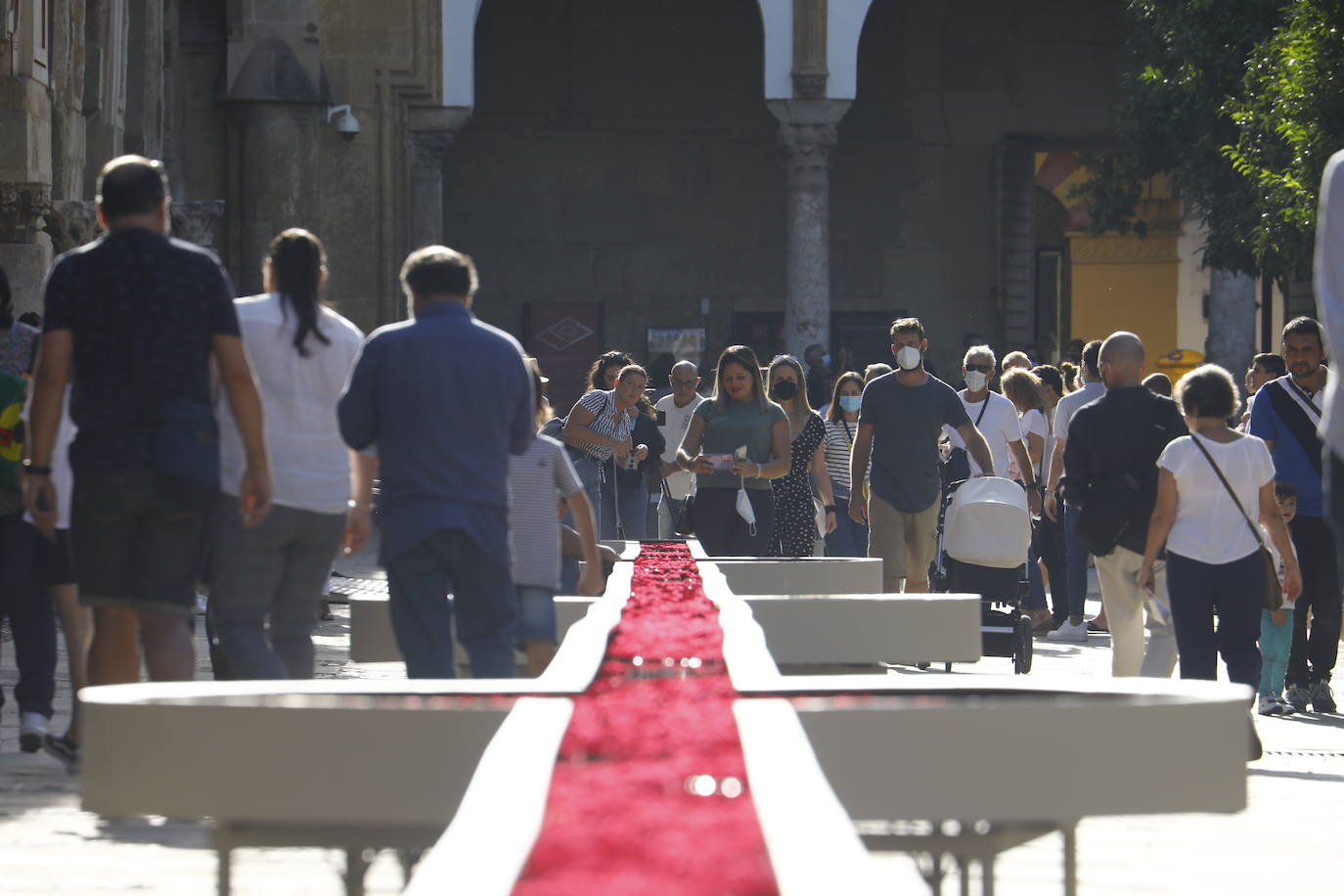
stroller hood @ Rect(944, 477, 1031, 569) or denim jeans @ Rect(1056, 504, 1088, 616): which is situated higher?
stroller hood @ Rect(944, 477, 1031, 569)

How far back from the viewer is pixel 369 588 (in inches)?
601

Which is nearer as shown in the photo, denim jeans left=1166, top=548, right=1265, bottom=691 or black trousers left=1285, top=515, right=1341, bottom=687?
denim jeans left=1166, top=548, right=1265, bottom=691

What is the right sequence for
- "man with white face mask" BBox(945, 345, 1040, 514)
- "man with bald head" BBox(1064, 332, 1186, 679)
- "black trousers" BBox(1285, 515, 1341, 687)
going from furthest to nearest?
"man with white face mask" BBox(945, 345, 1040, 514) → "black trousers" BBox(1285, 515, 1341, 687) → "man with bald head" BBox(1064, 332, 1186, 679)

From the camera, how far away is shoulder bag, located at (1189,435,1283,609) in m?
7.45

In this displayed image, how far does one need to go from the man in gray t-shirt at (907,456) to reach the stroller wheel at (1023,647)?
77 cm

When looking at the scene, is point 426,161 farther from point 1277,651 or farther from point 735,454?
point 1277,651

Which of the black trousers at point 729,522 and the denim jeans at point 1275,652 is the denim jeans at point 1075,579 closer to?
the black trousers at point 729,522

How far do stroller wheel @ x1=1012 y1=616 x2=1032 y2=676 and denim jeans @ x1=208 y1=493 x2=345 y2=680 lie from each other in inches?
181

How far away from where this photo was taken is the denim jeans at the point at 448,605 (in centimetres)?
535

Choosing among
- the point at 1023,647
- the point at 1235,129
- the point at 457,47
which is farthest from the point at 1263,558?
the point at 457,47

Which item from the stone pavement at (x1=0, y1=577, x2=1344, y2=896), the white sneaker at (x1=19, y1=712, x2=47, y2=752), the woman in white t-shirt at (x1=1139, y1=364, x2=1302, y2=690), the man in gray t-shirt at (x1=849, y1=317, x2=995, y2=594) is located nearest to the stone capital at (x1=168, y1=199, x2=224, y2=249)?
the man in gray t-shirt at (x1=849, y1=317, x2=995, y2=594)

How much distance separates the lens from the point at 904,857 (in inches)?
207

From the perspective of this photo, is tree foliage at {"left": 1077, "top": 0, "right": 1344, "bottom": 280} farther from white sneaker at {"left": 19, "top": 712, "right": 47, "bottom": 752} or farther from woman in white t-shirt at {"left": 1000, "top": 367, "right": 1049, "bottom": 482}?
white sneaker at {"left": 19, "top": 712, "right": 47, "bottom": 752}

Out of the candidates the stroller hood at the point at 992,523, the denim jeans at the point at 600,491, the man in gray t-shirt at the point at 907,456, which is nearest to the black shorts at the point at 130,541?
the stroller hood at the point at 992,523
